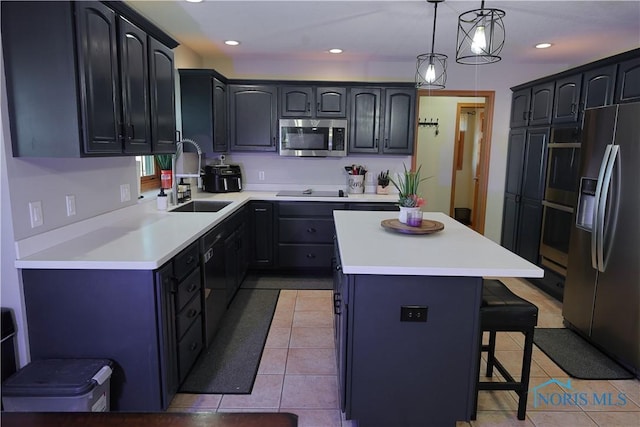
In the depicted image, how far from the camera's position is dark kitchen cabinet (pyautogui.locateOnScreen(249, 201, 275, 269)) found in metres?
4.17

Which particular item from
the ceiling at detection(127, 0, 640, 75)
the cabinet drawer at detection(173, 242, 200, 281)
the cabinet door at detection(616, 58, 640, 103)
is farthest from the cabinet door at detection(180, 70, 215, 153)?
the cabinet door at detection(616, 58, 640, 103)

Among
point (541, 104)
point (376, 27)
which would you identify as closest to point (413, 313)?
point (376, 27)

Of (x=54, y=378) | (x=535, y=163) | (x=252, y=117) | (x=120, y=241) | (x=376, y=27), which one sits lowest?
(x=54, y=378)

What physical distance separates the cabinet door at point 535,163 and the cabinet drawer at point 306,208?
75.7 inches

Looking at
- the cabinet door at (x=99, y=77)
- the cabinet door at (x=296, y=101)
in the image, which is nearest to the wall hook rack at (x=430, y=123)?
the cabinet door at (x=296, y=101)

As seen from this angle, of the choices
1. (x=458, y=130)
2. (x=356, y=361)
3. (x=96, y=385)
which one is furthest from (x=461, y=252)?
(x=458, y=130)

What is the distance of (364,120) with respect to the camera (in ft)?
14.4

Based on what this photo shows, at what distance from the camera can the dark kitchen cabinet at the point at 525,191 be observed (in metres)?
3.95

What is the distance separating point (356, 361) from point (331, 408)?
497mm

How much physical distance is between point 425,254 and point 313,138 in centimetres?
268

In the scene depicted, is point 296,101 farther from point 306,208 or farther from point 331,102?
point 306,208

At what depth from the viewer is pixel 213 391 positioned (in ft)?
7.63

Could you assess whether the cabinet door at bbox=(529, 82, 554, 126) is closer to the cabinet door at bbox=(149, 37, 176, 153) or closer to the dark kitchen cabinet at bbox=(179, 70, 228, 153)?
the dark kitchen cabinet at bbox=(179, 70, 228, 153)

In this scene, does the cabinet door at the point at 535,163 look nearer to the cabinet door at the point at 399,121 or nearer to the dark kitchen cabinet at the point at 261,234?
the cabinet door at the point at 399,121
